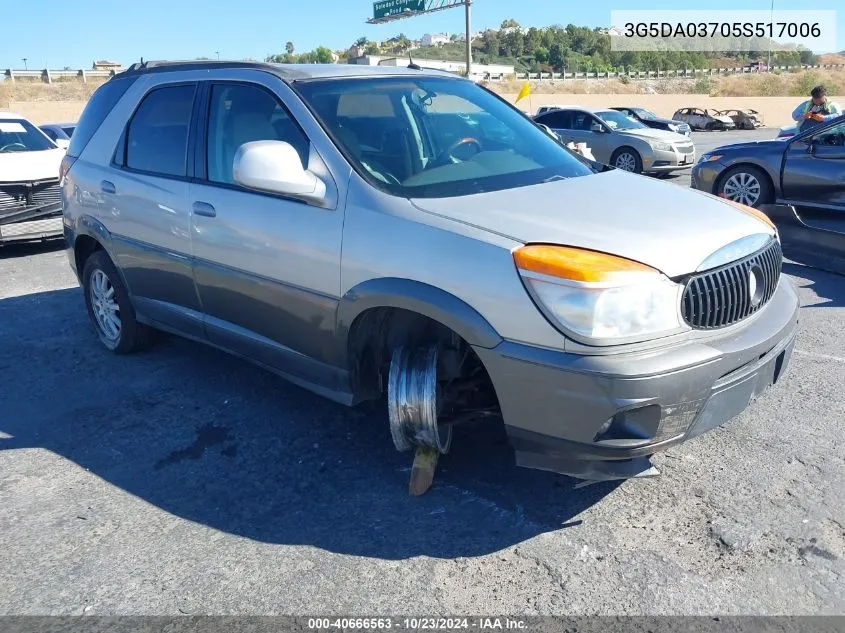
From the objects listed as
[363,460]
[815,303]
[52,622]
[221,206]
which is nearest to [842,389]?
[815,303]

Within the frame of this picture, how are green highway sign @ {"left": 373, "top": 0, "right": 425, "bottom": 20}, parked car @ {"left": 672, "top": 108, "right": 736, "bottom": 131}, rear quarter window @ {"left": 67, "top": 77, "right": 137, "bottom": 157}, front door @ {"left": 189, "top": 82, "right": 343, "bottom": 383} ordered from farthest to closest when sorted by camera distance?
green highway sign @ {"left": 373, "top": 0, "right": 425, "bottom": 20} → parked car @ {"left": 672, "top": 108, "right": 736, "bottom": 131} → rear quarter window @ {"left": 67, "top": 77, "right": 137, "bottom": 157} → front door @ {"left": 189, "top": 82, "right": 343, "bottom": 383}

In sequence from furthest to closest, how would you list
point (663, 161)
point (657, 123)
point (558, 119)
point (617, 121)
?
point (657, 123), point (558, 119), point (617, 121), point (663, 161)

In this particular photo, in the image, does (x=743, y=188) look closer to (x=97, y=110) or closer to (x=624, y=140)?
(x=97, y=110)

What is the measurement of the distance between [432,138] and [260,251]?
3.60 ft

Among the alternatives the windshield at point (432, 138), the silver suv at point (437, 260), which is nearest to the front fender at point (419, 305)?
the silver suv at point (437, 260)

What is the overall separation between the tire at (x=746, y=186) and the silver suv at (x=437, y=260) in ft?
17.5

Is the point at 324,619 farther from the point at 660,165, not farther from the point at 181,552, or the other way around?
the point at 660,165

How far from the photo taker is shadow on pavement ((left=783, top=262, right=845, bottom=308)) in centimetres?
609

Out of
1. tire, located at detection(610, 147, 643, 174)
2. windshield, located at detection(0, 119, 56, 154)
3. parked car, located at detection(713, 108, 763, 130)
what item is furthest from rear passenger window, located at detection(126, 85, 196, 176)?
parked car, located at detection(713, 108, 763, 130)

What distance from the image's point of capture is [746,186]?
8805 millimetres

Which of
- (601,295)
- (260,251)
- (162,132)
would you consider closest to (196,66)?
(162,132)

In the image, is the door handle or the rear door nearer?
the door handle

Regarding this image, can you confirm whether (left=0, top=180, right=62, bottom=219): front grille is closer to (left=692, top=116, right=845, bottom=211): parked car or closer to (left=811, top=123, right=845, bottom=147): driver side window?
(left=692, top=116, right=845, bottom=211): parked car

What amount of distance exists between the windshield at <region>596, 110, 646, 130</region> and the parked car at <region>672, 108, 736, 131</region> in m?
21.2
